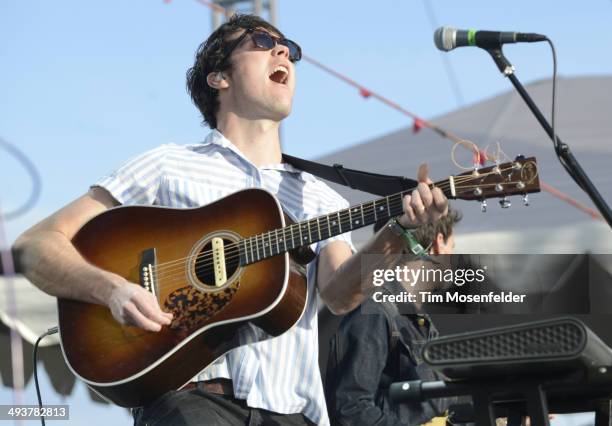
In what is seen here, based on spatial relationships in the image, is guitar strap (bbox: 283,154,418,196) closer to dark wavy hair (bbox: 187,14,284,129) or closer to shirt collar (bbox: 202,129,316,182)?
shirt collar (bbox: 202,129,316,182)

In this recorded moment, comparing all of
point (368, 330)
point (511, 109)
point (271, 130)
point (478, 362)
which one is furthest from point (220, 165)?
point (511, 109)

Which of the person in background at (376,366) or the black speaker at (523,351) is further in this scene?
the person in background at (376,366)

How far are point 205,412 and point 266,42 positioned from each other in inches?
55.9

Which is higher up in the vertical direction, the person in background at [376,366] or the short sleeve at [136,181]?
the short sleeve at [136,181]

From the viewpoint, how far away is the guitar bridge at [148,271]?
3285 mm

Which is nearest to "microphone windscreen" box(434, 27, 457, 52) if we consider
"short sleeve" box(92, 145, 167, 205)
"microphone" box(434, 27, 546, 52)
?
"microphone" box(434, 27, 546, 52)

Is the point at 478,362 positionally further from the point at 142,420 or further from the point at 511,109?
the point at 511,109

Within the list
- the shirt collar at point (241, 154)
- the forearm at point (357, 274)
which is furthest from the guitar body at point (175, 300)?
the shirt collar at point (241, 154)

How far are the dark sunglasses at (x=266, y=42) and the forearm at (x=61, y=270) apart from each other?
985 mm

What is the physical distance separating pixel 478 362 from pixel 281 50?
1947mm

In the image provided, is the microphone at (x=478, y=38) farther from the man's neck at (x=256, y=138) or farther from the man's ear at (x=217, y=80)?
the man's ear at (x=217, y=80)

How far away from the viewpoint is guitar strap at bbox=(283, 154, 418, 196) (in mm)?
3461

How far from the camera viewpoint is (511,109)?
7.96 metres

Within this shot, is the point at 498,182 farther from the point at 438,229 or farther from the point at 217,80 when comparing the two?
the point at 438,229
